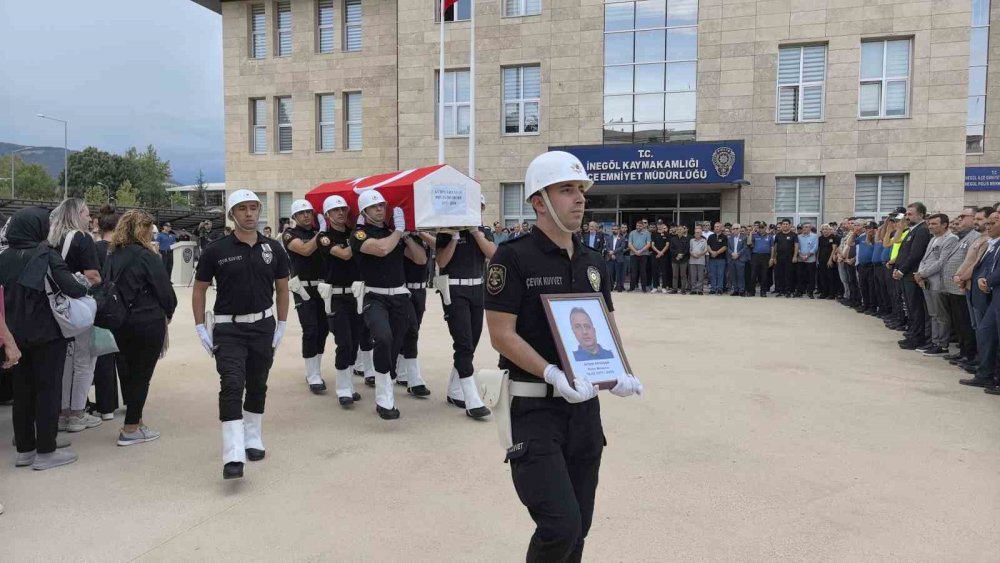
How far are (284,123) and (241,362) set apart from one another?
2250 centimetres

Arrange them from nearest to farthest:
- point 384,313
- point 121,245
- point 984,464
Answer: point 984,464
point 121,245
point 384,313

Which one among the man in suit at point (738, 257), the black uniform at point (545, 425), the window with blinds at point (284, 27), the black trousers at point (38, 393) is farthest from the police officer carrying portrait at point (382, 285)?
the window with blinds at point (284, 27)

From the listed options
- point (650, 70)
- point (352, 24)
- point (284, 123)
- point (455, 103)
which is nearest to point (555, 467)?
point (650, 70)

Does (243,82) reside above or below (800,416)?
above

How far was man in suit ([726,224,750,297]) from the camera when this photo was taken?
17.1 meters

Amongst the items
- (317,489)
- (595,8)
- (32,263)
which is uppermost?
(595,8)

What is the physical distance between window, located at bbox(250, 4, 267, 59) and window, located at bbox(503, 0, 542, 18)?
9.56 meters

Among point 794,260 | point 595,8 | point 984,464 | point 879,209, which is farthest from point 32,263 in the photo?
point 879,209

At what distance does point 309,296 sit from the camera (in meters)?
6.95

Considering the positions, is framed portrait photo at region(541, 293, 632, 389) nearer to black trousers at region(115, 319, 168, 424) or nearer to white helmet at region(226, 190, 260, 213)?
white helmet at region(226, 190, 260, 213)

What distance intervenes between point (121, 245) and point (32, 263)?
0.72 meters

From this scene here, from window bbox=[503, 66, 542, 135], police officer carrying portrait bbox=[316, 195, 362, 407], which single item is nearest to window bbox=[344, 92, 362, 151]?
window bbox=[503, 66, 542, 135]

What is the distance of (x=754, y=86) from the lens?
786 inches

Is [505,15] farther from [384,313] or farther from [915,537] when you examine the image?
[915,537]
